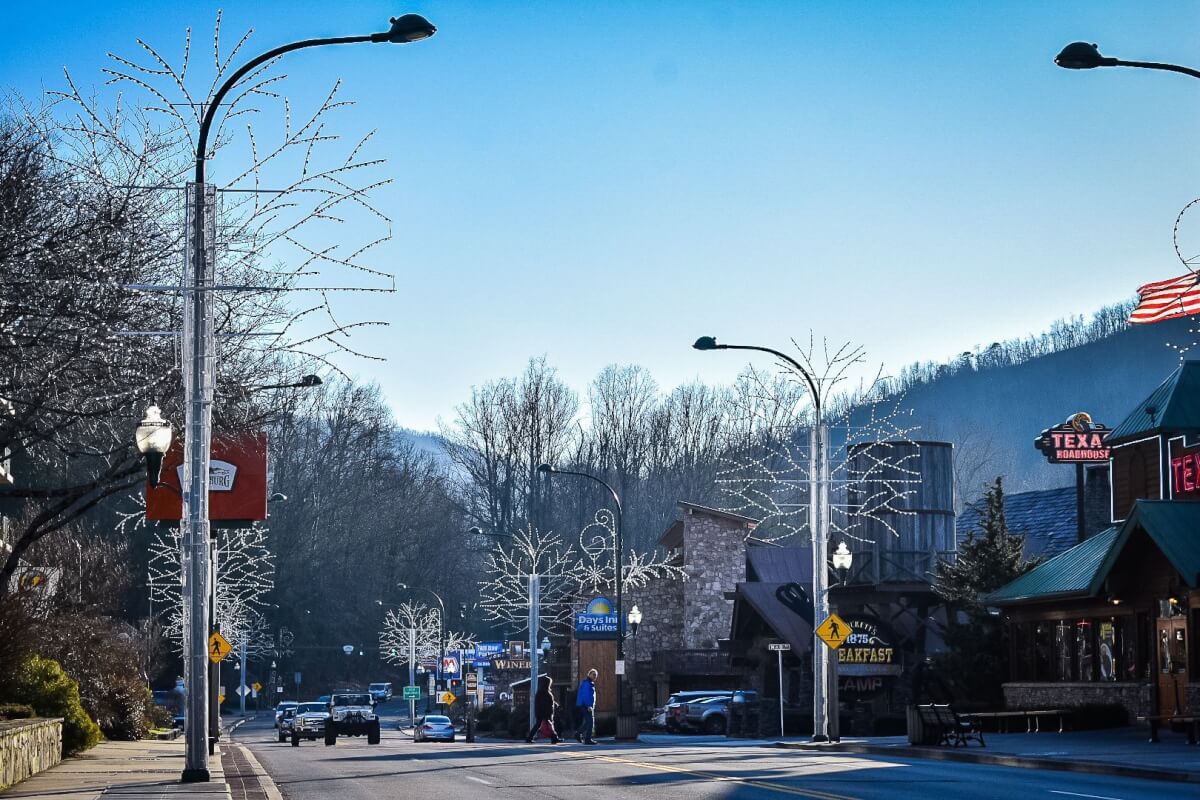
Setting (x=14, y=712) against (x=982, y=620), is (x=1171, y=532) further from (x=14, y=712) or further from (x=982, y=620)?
(x=14, y=712)

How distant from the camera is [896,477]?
52.8m

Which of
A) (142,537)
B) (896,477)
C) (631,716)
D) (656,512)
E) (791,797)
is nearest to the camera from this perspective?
(791,797)

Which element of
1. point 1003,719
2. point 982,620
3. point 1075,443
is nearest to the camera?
point 1003,719

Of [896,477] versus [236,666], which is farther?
[236,666]

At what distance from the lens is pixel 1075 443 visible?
Answer: 47.0 meters

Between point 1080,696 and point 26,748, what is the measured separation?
83.6 feet

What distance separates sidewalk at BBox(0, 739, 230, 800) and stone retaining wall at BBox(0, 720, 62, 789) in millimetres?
168

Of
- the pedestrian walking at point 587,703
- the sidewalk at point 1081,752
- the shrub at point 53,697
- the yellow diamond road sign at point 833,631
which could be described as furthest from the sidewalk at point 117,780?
the yellow diamond road sign at point 833,631

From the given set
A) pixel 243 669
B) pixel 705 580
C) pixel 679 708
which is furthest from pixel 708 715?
pixel 243 669

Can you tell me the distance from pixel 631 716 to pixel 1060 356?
14274 centimetres

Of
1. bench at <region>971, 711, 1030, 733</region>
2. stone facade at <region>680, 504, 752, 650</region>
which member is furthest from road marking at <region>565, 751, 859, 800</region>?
stone facade at <region>680, 504, 752, 650</region>

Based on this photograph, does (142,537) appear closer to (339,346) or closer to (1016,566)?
(1016,566)

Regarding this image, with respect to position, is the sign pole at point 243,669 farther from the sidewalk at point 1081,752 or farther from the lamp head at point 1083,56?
the lamp head at point 1083,56

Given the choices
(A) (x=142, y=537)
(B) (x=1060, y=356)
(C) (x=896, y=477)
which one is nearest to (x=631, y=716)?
(C) (x=896, y=477)
